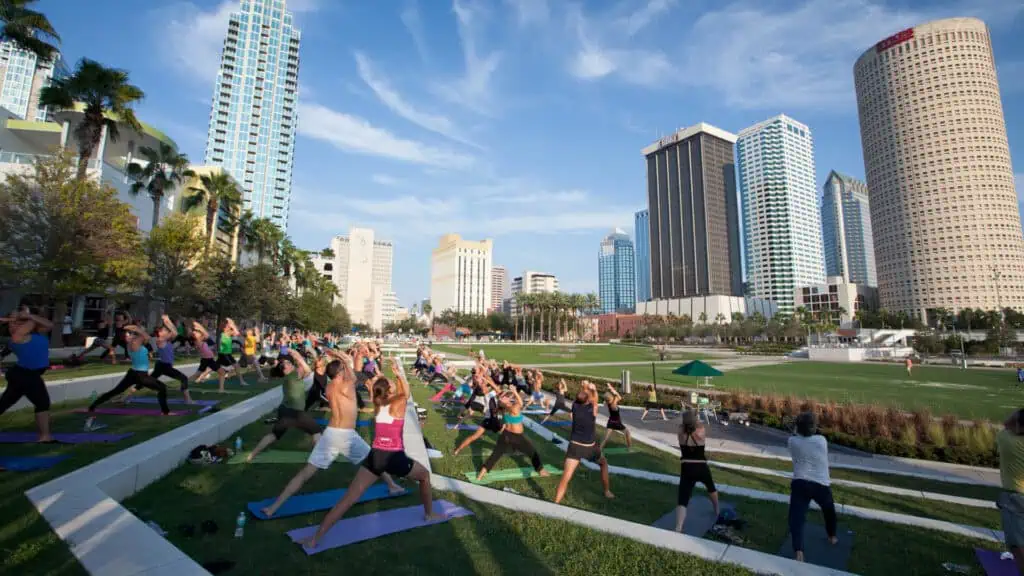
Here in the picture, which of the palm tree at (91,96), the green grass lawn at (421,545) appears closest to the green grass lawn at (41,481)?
the green grass lawn at (421,545)

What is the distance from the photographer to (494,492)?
6.56m

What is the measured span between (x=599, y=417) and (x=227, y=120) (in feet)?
345

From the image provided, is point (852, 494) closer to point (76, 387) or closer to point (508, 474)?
point (508, 474)

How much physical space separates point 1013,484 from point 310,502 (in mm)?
7569

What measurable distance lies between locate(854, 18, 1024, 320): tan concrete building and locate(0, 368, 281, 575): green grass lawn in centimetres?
18415

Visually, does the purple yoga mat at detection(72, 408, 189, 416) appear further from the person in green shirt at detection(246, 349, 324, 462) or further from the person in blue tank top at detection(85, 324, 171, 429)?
the person in green shirt at detection(246, 349, 324, 462)

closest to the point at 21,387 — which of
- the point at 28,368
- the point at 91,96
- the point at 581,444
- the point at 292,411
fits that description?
the point at 28,368

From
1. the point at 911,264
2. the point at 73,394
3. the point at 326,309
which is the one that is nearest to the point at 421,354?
the point at 73,394

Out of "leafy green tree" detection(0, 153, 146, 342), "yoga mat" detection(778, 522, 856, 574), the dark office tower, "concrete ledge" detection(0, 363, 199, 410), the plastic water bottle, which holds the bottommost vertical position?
"yoga mat" detection(778, 522, 856, 574)

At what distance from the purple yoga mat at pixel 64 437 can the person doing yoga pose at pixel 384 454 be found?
217 inches

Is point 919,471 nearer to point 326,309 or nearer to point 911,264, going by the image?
point 326,309

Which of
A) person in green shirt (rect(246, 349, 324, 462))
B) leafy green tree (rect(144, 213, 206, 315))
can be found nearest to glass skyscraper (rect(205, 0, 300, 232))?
leafy green tree (rect(144, 213, 206, 315))

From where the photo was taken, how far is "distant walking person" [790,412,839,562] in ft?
17.0

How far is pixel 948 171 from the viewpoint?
136 meters
